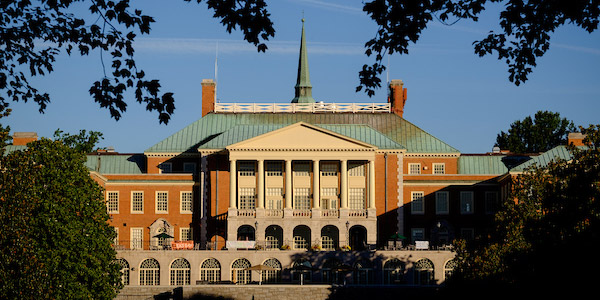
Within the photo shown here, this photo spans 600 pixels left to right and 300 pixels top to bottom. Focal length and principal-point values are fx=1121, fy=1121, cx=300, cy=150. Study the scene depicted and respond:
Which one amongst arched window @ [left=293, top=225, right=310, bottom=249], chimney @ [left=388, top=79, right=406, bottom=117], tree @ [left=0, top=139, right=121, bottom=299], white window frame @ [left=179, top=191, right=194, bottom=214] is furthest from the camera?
chimney @ [left=388, top=79, right=406, bottom=117]

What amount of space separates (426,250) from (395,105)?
2396 cm

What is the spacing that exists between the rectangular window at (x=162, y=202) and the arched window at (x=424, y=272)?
22.9 meters

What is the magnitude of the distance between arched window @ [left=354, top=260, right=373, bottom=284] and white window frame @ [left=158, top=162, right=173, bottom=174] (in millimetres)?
21348

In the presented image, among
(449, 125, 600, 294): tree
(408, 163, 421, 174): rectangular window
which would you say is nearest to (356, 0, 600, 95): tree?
(449, 125, 600, 294): tree

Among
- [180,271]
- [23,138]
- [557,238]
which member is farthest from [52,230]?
[23,138]

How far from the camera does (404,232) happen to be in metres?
92.9

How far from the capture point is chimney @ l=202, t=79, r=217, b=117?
105 meters

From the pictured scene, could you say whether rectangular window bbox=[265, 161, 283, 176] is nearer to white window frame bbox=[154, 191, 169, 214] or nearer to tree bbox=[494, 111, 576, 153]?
white window frame bbox=[154, 191, 169, 214]

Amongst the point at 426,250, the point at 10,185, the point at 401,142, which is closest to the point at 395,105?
the point at 401,142

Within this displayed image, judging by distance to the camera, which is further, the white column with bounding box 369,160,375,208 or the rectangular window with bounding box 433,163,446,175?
the rectangular window with bounding box 433,163,446,175

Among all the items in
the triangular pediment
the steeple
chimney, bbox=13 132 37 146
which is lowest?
the triangular pediment

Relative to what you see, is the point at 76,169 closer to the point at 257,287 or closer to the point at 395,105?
the point at 257,287

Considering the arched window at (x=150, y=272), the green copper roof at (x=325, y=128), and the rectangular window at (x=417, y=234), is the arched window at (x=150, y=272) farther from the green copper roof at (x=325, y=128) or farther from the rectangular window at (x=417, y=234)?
the rectangular window at (x=417, y=234)

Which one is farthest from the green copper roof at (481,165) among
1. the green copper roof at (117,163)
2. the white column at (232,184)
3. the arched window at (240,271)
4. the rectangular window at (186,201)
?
the green copper roof at (117,163)
